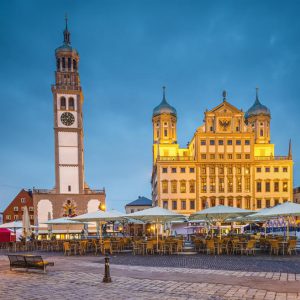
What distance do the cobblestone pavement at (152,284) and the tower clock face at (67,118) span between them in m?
41.6

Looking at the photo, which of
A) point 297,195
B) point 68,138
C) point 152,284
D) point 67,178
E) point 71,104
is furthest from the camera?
point 297,195

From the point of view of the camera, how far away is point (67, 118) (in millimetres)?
53062

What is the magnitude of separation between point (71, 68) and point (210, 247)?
44.1 m

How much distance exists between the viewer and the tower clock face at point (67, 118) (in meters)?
52.9

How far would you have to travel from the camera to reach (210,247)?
736 inches

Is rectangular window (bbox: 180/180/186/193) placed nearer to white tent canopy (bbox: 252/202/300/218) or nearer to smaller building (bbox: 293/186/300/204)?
smaller building (bbox: 293/186/300/204)

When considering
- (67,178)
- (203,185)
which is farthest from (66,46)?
(203,185)

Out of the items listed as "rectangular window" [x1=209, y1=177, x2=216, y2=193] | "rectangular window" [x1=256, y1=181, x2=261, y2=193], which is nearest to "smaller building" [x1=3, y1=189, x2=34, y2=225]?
"rectangular window" [x1=209, y1=177, x2=216, y2=193]

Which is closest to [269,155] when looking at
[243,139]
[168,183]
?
[243,139]

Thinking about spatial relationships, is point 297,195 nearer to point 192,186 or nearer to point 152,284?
point 192,186

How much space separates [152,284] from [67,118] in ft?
149

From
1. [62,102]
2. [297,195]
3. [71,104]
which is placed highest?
[62,102]

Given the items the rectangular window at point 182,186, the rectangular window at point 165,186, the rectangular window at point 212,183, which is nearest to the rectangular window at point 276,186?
the rectangular window at point 212,183

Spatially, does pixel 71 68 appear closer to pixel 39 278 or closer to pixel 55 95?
pixel 55 95
